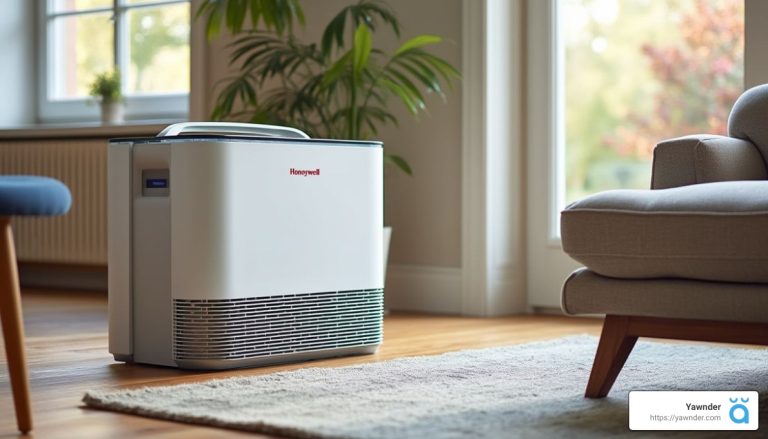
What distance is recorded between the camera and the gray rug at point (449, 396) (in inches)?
72.7

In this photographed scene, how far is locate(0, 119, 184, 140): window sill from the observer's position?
482 centimetres

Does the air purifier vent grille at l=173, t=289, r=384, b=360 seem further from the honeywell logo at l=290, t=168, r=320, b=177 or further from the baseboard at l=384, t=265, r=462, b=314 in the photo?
the baseboard at l=384, t=265, r=462, b=314

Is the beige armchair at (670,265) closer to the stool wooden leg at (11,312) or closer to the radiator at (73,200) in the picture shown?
the stool wooden leg at (11,312)

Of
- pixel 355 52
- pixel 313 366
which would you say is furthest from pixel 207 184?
pixel 355 52

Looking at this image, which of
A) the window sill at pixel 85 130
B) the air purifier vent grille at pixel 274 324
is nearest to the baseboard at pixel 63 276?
the window sill at pixel 85 130

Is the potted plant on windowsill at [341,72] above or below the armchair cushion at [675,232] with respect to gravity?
above

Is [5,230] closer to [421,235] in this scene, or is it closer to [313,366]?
[313,366]

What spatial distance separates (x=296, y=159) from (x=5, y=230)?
928 mm

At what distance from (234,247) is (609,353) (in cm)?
86

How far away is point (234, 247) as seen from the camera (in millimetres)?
2539

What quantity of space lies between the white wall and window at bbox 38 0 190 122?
0.20 feet

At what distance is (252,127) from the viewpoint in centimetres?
283

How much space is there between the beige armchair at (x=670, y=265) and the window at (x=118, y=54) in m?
3.23

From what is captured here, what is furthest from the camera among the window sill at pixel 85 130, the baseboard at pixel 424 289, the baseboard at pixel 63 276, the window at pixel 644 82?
the window at pixel 644 82
